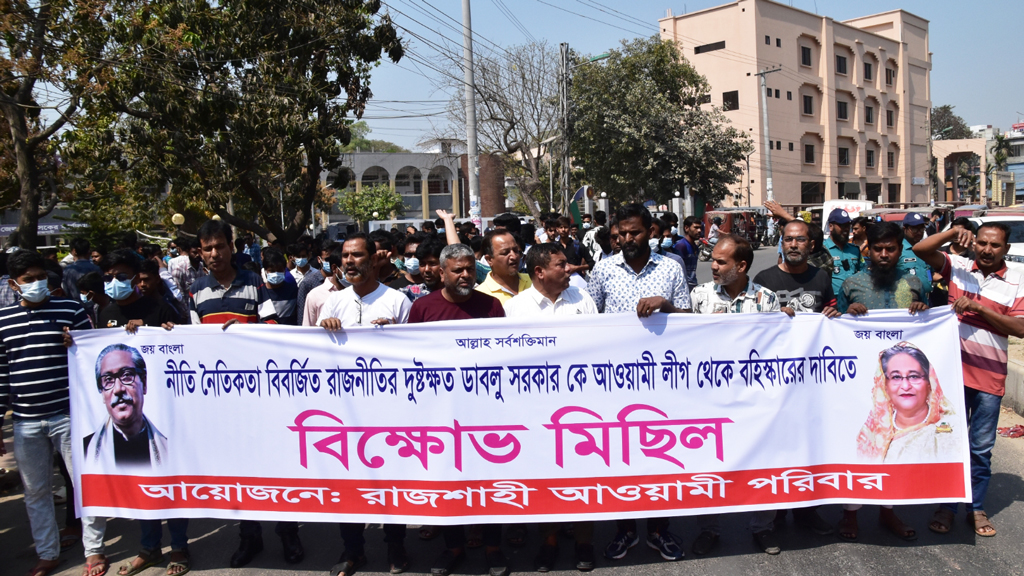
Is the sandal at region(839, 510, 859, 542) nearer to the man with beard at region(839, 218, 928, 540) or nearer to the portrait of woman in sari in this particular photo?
the man with beard at region(839, 218, 928, 540)

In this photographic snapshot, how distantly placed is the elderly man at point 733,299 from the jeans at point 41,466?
358cm

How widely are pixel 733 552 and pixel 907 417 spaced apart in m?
1.21

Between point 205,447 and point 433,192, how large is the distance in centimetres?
6529

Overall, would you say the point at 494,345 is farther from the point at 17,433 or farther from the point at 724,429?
the point at 17,433

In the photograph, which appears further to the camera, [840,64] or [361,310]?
[840,64]

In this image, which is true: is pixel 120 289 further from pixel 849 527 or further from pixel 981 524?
pixel 981 524

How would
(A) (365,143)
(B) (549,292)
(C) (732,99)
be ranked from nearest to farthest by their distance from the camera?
(B) (549,292) → (C) (732,99) → (A) (365,143)

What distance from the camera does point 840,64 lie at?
167 ft

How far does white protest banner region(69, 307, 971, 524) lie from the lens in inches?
162

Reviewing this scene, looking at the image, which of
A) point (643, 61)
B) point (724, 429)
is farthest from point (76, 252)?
point (643, 61)

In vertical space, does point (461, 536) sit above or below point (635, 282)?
below

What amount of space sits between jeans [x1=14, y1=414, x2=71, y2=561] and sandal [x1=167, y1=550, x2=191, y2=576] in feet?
2.17

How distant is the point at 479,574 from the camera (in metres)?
4.04

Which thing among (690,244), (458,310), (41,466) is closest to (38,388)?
(41,466)
